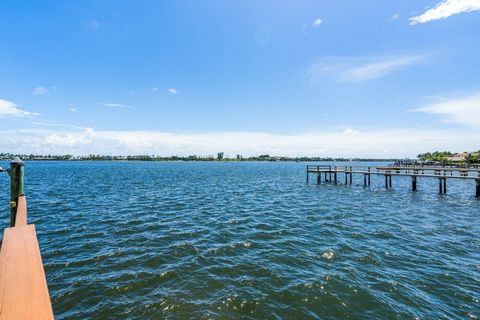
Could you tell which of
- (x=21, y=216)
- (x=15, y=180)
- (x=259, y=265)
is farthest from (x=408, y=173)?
(x=21, y=216)

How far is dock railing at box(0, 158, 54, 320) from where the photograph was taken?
1.64 meters

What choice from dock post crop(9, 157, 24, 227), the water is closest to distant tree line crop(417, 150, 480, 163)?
the water

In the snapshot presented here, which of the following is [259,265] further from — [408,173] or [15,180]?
[408,173]

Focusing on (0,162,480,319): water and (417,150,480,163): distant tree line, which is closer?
(0,162,480,319): water

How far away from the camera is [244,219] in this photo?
59.8 ft

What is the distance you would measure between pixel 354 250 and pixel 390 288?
11.3ft

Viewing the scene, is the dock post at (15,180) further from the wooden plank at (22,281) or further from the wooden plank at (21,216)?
the wooden plank at (22,281)

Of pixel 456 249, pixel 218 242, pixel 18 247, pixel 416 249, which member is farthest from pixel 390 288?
pixel 18 247

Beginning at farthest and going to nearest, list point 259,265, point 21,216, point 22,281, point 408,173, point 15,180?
point 408,173
point 259,265
point 15,180
point 21,216
point 22,281

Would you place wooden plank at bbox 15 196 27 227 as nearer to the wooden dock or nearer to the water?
the water

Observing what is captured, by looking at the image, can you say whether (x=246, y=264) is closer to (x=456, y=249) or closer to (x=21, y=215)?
(x=21, y=215)

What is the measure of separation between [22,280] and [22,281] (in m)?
0.02

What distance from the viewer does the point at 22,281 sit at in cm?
204

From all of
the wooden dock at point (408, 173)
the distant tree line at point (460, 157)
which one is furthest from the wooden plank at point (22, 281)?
the distant tree line at point (460, 157)
